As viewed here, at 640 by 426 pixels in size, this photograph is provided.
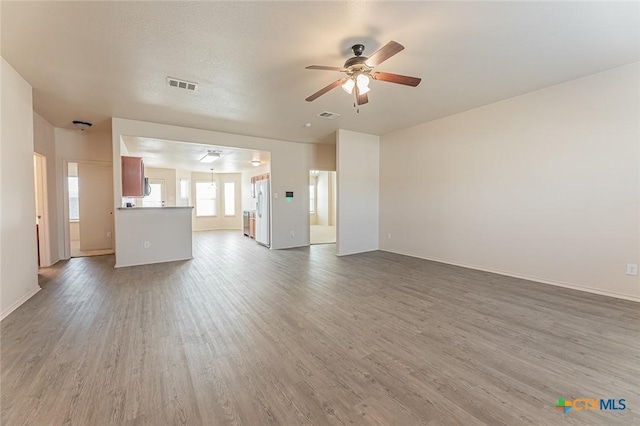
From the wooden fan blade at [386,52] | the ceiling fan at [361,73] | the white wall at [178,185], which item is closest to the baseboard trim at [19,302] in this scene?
the ceiling fan at [361,73]

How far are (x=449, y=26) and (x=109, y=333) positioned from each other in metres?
4.19

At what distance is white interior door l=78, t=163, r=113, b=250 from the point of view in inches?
249

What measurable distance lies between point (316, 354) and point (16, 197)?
3.94 m

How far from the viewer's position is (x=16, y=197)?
307cm

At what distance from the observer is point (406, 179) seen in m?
5.86

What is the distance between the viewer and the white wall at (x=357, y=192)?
588 cm

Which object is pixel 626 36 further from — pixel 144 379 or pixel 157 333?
pixel 157 333

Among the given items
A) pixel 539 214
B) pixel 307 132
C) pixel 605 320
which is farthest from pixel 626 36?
pixel 307 132

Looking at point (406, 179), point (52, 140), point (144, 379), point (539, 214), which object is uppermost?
point (52, 140)

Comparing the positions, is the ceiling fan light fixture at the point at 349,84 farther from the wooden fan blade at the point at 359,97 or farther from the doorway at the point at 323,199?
the doorway at the point at 323,199

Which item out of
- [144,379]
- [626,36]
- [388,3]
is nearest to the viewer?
[144,379]

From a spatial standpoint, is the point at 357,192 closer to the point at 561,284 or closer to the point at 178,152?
the point at 561,284

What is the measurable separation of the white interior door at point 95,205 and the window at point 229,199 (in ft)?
16.2

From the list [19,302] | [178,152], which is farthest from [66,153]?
[19,302]
